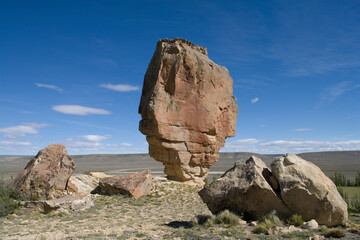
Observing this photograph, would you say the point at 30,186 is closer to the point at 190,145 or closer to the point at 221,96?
the point at 190,145

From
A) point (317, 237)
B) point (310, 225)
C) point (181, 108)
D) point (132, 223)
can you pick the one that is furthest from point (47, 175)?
point (317, 237)

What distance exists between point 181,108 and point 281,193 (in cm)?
1013

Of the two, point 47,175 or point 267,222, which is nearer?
point 267,222

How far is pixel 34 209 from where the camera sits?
38.4 feet

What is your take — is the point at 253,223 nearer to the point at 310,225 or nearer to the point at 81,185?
the point at 310,225

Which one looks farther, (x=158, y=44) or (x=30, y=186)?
(x=158, y=44)

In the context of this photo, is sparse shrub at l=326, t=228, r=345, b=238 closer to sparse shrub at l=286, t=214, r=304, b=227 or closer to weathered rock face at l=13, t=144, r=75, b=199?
sparse shrub at l=286, t=214, r=304, b=227

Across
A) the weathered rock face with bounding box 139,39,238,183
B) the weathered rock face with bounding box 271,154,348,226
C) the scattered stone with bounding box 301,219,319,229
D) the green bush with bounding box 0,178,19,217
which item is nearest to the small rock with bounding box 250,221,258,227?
the weathered rock face with bounding box 271,154,348,226

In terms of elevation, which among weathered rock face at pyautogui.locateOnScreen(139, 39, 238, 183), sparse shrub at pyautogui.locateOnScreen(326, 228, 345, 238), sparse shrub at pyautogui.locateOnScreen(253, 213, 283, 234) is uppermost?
weathered rock face at pyautogui.locateOnScreen(139, 39, 238, 183)

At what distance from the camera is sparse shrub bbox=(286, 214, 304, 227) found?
26.1 ft

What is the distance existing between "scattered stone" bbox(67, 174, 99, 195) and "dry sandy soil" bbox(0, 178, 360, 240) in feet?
4.03

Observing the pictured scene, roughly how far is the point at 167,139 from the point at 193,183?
3.54 metres

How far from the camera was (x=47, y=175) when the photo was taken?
13086mm

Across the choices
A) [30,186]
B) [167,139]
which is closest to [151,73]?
[167,139]
